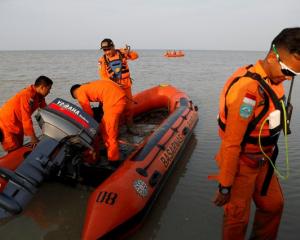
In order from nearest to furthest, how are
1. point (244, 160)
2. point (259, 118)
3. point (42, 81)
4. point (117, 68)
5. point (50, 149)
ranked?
point (259, 118)
point (244, 160)
point (50, 149)
point (42, 81)
point (117, 68)

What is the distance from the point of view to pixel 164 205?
3.29 m

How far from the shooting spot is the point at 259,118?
1650 millimetres

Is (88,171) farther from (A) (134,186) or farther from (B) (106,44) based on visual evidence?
(B) (106,44)

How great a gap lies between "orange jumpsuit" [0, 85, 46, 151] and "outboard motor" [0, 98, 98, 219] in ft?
2.07

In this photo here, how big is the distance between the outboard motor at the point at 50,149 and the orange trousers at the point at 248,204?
4.82 ft

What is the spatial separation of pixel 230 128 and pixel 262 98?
23 cm

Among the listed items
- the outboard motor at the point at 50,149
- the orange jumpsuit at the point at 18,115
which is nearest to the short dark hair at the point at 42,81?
the orange jumpsuit at the point at 18,115

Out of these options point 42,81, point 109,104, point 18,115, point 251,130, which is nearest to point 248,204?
point 251,130

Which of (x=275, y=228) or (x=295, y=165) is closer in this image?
(x=275, y=228)

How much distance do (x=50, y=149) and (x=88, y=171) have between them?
703 mm

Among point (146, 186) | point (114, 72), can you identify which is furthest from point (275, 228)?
point (114, 72)

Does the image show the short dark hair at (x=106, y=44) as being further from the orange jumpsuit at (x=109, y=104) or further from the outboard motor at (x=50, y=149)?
the outboard motor at (x=50, y=149)

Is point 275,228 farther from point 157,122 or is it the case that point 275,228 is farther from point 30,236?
point 157,122

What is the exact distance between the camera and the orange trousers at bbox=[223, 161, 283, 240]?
5.86 ft
